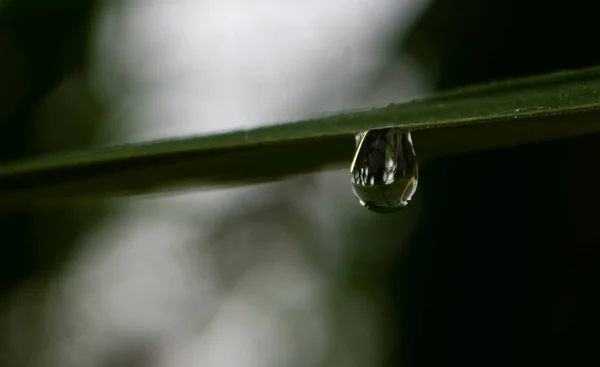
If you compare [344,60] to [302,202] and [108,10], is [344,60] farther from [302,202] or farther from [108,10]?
[108,10]

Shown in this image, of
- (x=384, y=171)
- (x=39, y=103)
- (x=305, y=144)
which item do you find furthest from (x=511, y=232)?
(x=39, y=103)

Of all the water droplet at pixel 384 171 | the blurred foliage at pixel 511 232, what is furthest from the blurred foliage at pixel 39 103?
the water droplet at pixel 384 171

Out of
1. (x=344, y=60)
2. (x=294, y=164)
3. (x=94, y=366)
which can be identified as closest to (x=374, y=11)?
(x=344, y=60)

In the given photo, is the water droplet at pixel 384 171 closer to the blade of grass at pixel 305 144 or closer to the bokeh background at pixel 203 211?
the blade of grass at pixel 305 144

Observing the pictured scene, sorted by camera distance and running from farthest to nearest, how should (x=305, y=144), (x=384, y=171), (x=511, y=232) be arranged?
1. (x=511, y=232)
2. (x=384, y=171)
3. (x=305, y=144)

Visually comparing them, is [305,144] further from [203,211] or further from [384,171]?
[203,211]

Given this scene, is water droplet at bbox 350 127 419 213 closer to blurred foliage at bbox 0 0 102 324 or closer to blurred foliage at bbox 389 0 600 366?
blurred foliage at bbox 389 0 600 366
